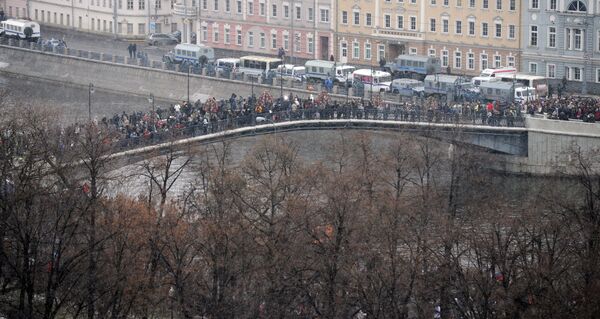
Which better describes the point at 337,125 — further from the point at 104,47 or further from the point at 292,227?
the point at 104,47

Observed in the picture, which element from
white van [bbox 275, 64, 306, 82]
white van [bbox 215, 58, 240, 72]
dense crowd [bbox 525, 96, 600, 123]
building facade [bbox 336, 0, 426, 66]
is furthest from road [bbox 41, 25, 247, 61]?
dense crowd [bbox 525, 96, 600, 123]

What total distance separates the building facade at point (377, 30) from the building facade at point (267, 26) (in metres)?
0.88

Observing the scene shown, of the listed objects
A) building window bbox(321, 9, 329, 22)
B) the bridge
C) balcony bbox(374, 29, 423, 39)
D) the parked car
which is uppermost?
building window bbox(321, 9, 329, 22)

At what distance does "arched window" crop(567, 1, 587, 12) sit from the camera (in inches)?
3917

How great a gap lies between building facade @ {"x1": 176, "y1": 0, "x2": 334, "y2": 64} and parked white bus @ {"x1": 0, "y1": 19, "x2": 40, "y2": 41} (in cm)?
816

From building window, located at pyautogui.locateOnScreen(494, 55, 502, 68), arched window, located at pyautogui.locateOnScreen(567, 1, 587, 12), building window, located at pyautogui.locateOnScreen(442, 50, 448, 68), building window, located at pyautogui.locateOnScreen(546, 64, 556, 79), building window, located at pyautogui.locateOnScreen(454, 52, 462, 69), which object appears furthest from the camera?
building window, located at pyautogui.locateOnScreen(442, 50, 448, 68)

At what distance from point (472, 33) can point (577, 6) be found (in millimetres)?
7058

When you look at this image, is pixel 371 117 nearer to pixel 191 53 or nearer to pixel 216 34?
pixel 191 53

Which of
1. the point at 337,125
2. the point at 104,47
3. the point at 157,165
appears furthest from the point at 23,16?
the point at 157,165

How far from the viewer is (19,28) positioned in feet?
394

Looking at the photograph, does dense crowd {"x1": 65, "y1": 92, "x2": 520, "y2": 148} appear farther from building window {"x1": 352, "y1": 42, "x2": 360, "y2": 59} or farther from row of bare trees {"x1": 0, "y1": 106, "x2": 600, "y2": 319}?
building window {"x1": 352, "y1": 42, "x2": 360, "y2": 59}

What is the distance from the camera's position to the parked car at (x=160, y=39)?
119562 mm

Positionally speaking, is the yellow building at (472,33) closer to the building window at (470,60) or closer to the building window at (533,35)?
the building window at (470,60)

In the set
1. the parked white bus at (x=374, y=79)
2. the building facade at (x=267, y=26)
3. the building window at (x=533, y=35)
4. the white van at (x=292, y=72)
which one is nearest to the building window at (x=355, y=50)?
the building facade at (x=267, y=26)
